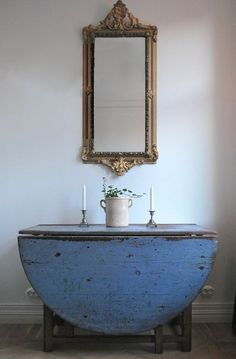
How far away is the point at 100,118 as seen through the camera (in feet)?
8.64

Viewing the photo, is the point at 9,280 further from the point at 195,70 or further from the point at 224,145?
the point at 195,70

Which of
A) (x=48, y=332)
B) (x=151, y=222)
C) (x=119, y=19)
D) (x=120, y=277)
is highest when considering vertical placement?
(x=119, y=19)

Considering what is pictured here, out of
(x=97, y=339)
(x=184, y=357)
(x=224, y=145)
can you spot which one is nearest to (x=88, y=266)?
(x=97, y=339)

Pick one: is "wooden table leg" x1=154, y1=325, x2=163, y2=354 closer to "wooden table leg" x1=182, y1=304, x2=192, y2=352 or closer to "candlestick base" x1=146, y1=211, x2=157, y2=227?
"wooden table leg" x1=182, y1=304, x2=192, y2=352

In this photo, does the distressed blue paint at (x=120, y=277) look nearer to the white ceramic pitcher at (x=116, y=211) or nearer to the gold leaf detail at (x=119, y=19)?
the white ceramic pitcher at (x=116, y=211)

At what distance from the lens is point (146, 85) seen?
8.64 ft

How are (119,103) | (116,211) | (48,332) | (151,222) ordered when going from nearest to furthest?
(48,332), (116,211), (151,222), (119,103)

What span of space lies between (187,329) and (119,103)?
1.50m

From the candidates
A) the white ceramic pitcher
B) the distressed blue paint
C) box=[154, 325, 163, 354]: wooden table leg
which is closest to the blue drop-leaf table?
the distressed blue paint

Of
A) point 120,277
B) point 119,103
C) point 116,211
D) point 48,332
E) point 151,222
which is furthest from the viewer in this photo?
point 119,103

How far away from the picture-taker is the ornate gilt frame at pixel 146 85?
2.63 m

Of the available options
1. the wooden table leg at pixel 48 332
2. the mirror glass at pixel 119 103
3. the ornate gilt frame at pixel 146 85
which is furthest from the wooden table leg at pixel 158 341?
the mirror glass at pixel 119 103

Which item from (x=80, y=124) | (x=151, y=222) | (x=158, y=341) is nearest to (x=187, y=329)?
(x=158, y=341)

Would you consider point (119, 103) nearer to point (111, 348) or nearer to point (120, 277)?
point (120, 277)
